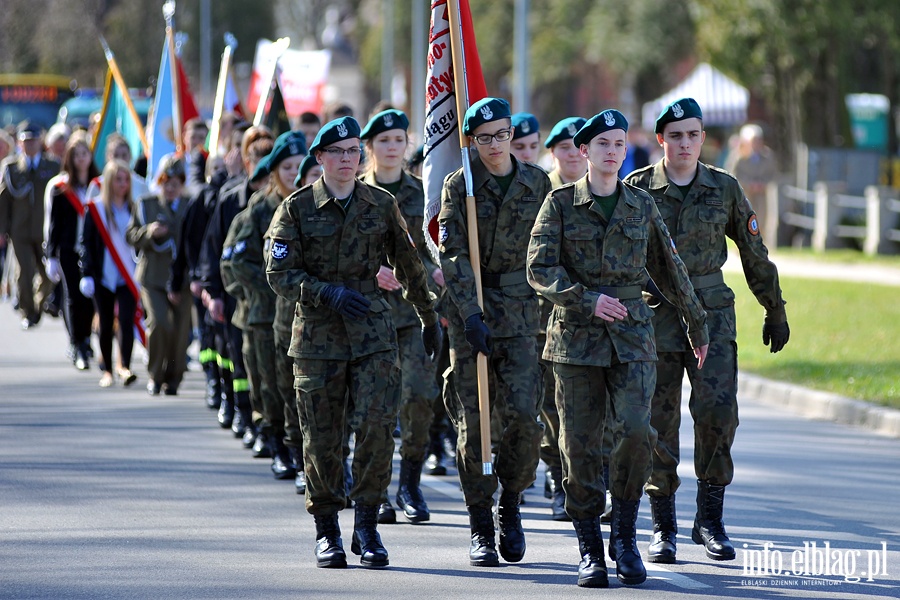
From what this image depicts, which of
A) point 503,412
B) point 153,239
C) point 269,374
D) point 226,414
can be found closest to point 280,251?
point 503,412

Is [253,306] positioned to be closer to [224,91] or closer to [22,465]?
[22,465]

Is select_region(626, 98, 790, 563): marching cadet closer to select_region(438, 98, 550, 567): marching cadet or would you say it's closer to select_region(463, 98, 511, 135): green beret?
select_region(438, 98, 550, 567): marching cadet

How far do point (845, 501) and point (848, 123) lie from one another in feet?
78.5

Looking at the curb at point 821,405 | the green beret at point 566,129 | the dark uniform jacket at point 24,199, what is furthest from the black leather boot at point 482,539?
the dark uniform jacket at point 24,199

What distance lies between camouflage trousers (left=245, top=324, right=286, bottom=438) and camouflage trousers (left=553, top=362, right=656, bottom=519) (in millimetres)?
3146

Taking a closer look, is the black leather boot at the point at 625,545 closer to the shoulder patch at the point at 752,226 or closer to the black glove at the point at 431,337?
the black glove at the point at 431,337

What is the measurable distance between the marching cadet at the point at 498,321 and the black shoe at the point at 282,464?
247 centimetres

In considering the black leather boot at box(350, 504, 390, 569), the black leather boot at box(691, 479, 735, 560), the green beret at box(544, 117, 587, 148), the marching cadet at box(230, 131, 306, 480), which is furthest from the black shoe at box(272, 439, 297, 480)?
the black leather boot at box(691, 479, 735, 560)

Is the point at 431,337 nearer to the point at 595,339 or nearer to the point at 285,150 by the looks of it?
the point at 595,339

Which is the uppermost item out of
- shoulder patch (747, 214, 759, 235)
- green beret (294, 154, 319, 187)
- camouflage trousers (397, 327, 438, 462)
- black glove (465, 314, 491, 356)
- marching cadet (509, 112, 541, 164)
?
marching cadet (509, 112, 541, 164)

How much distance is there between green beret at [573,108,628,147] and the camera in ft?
22.3

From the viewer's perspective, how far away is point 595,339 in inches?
266

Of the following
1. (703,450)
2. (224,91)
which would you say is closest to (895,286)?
(224,91)

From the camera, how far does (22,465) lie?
32.6 feet
